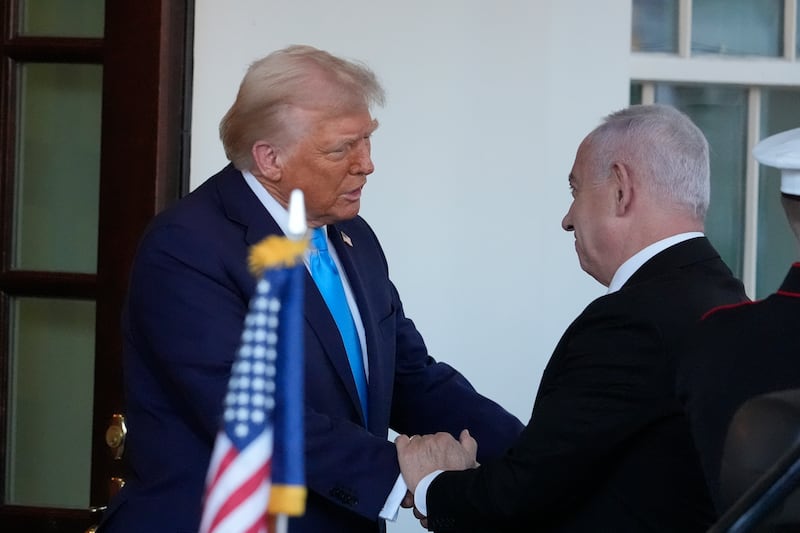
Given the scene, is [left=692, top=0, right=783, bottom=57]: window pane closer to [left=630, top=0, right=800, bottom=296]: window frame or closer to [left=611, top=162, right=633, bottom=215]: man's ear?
[left=630, top=0, right=800, bottom=296]: window frame

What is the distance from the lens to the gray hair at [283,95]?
113 inches

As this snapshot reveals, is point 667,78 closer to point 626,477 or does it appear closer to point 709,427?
Result: point 626,477

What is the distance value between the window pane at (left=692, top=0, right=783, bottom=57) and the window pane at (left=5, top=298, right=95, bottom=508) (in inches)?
86.4

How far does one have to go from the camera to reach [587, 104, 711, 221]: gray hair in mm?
2641

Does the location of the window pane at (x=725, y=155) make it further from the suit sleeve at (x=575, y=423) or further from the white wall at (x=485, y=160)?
the suit sleeve at (x=575, y=423)

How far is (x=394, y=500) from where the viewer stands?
9.20 feet

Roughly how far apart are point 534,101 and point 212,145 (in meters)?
0.97

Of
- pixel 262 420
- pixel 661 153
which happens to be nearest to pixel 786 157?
pixel 661 153

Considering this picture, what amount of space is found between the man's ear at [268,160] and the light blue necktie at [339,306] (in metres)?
Result: 0.17

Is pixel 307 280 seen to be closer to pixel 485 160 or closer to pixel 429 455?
pixel 429 455

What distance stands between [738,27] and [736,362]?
9.03 feet

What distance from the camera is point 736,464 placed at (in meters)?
1.97

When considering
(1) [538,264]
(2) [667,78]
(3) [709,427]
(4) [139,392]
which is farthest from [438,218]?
(3) [709,427]

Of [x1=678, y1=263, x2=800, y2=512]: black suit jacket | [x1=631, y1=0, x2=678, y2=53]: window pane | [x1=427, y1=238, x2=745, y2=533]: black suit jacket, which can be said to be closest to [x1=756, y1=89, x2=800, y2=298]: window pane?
[x1=631, y1=0, x2=678, y2=53]: window pane
